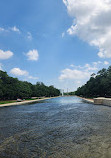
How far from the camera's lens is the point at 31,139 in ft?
28.2

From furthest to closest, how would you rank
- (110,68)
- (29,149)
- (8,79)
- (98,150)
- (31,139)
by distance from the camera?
(110,68), (8,79), (31,139), (29,149), (98,150)

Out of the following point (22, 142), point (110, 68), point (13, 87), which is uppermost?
point (110, 68)

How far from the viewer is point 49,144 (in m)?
7.55

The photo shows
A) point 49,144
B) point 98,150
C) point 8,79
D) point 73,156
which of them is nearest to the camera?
point 73,156

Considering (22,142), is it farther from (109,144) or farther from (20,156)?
(109,144)

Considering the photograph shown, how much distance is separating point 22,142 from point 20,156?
2.02 m

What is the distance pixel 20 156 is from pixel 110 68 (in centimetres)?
6399

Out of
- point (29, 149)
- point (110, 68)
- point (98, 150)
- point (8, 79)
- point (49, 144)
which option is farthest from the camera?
point (110, 68)

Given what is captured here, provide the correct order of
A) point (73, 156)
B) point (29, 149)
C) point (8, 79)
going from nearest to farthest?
point (73, 156), point (29, 149), point (8, 79)

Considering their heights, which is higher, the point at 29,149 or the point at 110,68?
the point at 110,68

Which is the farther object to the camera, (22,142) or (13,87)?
(13,87)

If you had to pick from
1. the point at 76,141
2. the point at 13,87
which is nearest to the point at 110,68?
the point at 13,87

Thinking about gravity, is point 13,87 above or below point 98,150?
above

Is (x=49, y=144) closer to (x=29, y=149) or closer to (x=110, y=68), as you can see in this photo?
(x=29, y=149)
